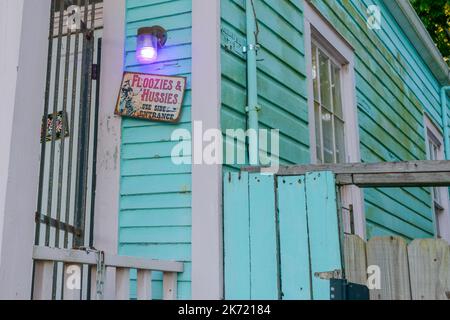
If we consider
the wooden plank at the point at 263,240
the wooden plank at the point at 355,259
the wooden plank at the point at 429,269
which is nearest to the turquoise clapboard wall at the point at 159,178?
the wooden plank at the point at 263,240

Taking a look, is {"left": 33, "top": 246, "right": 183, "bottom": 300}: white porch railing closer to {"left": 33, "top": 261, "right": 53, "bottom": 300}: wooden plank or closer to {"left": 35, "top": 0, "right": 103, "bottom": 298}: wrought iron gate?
{"left": 33, "top": 261, "right": 53, "bottom": 300}: wooden plank

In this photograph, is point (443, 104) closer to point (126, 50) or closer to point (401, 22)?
point (401, 22)

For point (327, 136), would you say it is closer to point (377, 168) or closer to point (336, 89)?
point (336, 89)

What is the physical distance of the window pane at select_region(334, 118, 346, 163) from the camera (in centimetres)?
507

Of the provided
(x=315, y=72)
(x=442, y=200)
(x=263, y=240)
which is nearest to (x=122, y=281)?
(x=263, y=240)

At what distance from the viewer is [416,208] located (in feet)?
22.9

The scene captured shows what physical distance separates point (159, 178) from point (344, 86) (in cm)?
288

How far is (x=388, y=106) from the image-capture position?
6.65 meters

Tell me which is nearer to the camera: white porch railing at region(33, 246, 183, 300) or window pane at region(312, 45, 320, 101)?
white porch railing at region(33, 246, 183, 300)

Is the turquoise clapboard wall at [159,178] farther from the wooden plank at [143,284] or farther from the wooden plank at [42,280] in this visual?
the wooden plank at [42,280]

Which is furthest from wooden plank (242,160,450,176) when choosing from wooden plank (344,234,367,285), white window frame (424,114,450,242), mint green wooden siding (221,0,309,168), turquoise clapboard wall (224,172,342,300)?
white window frame (424,114,450,242)

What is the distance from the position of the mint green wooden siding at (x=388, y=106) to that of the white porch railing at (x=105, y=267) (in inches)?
114

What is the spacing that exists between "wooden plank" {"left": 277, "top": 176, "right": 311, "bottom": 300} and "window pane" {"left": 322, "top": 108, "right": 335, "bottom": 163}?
1982 millimetres
